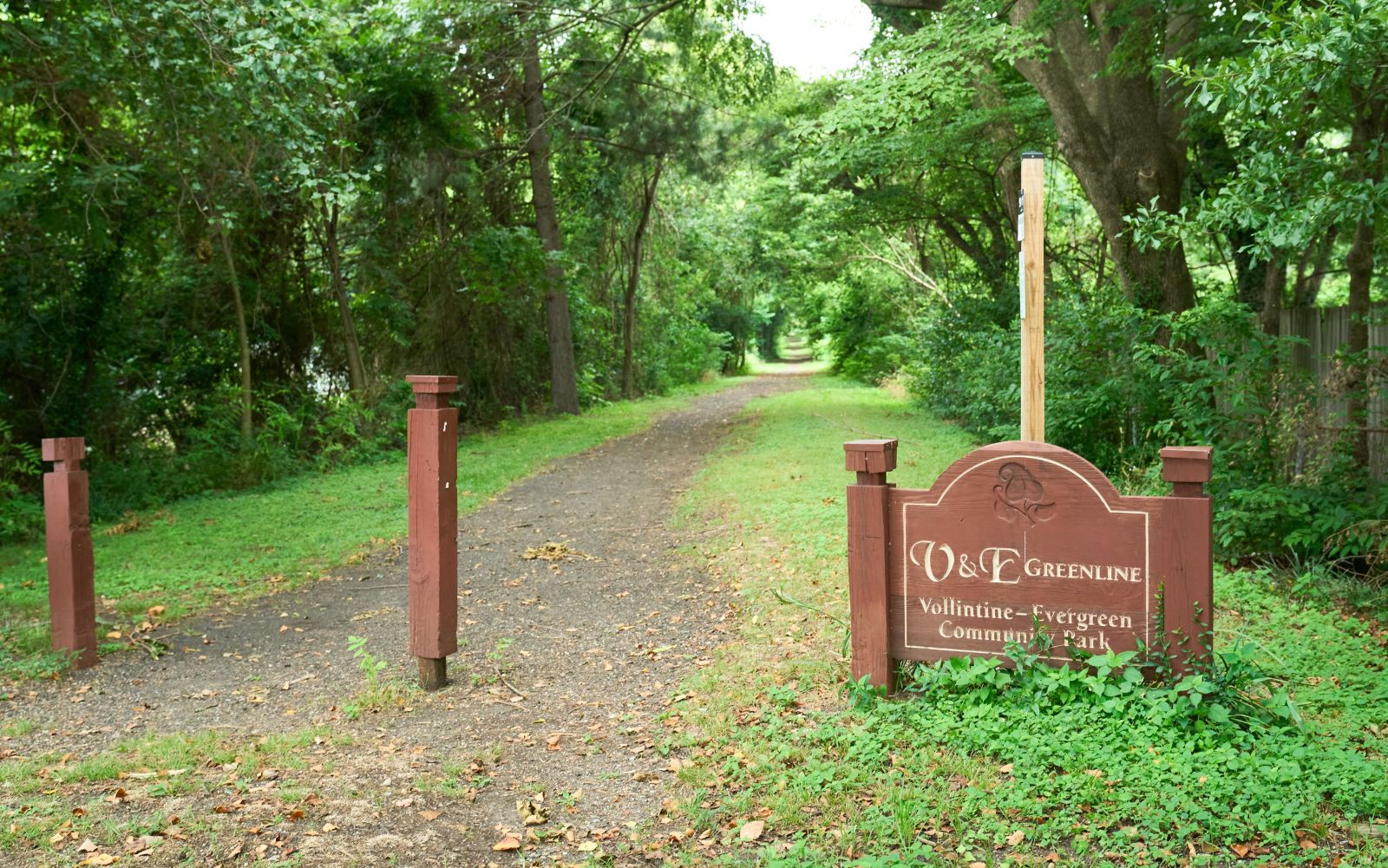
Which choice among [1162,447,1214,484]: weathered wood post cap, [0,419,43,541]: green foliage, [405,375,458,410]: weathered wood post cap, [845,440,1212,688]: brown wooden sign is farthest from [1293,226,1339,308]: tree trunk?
[0,419,43,541]: green foliage

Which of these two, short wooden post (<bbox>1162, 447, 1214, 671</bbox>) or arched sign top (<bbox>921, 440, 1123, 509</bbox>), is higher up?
arched sign top (<bbox>921, 440, 1123, 509</bbox>)

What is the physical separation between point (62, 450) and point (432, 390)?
8.13ft

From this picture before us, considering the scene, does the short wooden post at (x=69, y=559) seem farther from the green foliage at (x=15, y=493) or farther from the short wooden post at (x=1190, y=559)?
the short wooden post at (x=1190, y=559)

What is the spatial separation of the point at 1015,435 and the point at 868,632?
7878mm

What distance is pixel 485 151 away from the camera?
1881 centimetres

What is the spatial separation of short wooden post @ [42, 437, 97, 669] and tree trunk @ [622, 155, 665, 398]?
19.7m

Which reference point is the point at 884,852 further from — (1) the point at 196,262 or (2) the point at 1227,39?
(1) the point at 196,262

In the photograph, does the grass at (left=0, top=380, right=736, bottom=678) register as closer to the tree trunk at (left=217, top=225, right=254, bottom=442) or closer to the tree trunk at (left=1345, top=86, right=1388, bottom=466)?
the tree trunk at (left=217, top=225, right=254, bottom=442)

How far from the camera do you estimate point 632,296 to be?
27000mm

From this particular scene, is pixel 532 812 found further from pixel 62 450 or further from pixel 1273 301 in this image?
pixel 1273 301

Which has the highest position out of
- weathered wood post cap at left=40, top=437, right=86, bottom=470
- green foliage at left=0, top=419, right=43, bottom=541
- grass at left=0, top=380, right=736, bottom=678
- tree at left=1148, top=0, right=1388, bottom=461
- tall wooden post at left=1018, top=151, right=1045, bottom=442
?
tree at left=1148, top=0, right=1388, bottom=461

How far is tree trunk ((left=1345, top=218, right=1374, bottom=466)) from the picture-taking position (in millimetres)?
7352

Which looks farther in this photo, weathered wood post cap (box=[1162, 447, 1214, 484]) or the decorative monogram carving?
the decorative monogram carving

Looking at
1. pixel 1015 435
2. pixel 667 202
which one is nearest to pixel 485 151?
pixel 667 202
